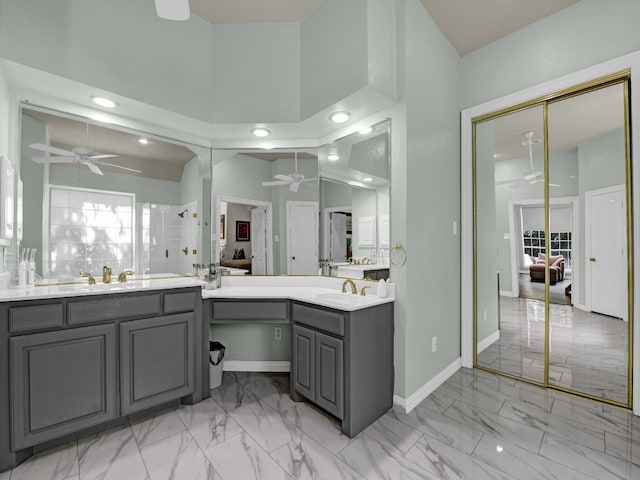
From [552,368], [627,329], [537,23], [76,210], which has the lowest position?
[552,368]

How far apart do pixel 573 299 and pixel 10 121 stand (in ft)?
14.4

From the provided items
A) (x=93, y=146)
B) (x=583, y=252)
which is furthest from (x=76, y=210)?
(x=583, y=252)

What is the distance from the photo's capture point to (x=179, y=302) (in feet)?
7.40

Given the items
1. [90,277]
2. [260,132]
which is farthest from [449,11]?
[90,277]

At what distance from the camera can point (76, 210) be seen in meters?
2.24

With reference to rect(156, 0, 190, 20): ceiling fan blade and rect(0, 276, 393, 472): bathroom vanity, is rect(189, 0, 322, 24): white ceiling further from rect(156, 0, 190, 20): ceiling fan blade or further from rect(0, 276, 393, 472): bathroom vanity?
rect(0, 276, 393, 472): bathroom vanity

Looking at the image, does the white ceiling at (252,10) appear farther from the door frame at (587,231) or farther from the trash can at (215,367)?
the trash can at (215,367)

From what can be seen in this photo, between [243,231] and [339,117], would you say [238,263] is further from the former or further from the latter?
[339,117]

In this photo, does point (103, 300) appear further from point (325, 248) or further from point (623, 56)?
point (623, 56)

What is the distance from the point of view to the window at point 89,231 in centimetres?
219

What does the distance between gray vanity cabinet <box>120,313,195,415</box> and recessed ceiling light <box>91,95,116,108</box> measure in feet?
5.21

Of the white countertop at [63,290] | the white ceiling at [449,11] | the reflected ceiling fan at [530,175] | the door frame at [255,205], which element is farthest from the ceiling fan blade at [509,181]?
the white countertop at [63,290]

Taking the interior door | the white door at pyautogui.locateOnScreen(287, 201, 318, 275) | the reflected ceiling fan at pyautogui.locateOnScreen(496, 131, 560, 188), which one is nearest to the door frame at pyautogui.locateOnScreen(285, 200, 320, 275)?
the white door at pyautogui.locateOnScreen(287, 201, 318, 275)

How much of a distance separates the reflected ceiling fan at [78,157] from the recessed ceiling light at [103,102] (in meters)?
0.28
